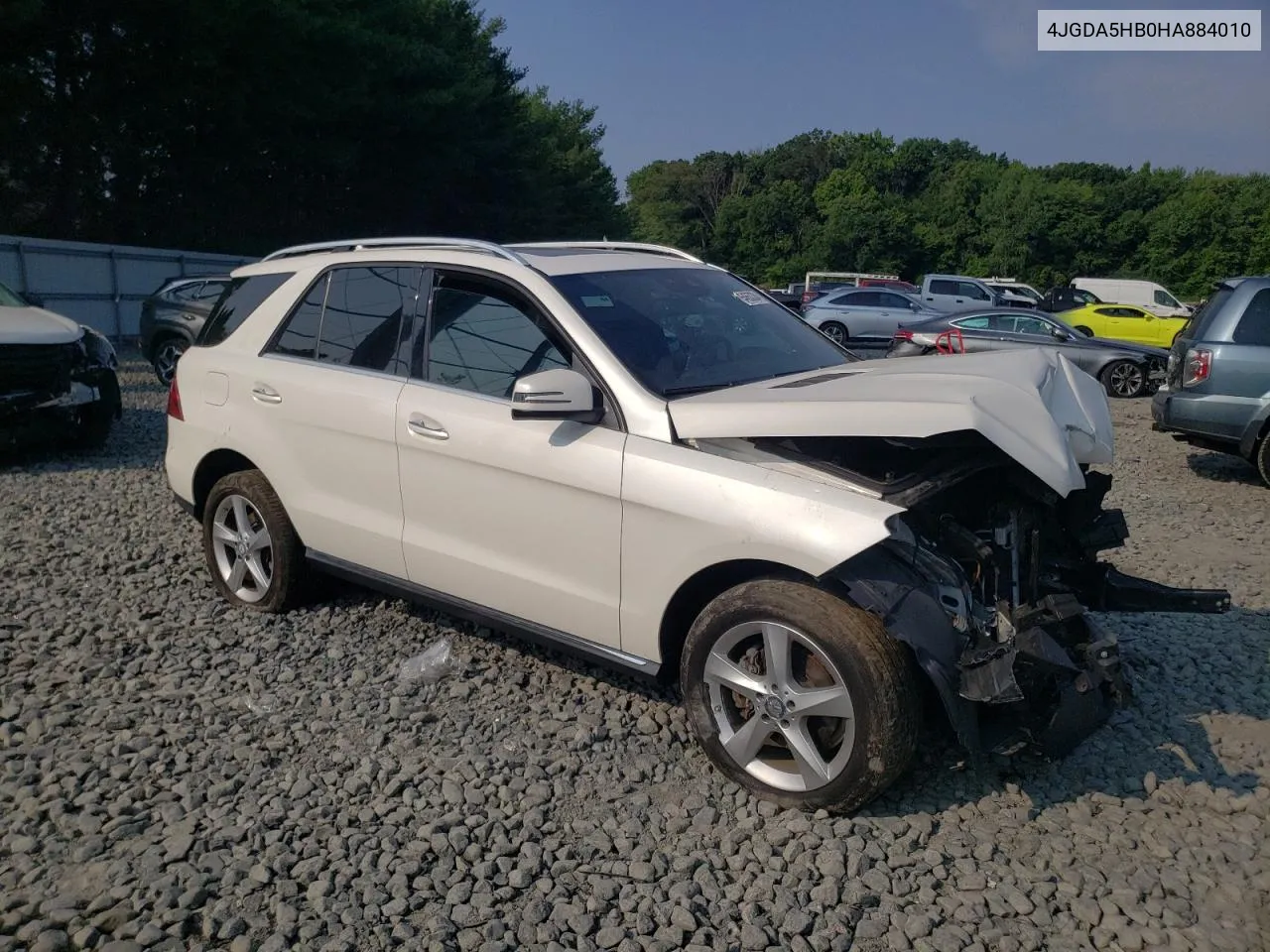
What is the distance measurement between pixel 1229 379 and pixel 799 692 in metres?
7.09

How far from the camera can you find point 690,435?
3535mm

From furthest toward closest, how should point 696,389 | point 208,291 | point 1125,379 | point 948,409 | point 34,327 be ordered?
point 1125,379, point 208,291, point 34,327, point 696,389, point 948,409

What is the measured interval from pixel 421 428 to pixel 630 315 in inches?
38.3

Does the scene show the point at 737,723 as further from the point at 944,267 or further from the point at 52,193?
the point at 944,267

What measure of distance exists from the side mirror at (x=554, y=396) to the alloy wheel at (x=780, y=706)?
37.3 inches

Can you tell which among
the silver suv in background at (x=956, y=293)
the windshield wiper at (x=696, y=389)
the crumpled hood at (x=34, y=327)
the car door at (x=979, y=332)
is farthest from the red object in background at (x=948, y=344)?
the silver suv in background at (x=956, y=293)

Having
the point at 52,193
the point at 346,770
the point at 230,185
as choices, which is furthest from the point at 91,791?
the point at 230,185

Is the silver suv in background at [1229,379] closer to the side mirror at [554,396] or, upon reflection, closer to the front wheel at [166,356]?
the side mirror at [554,396]

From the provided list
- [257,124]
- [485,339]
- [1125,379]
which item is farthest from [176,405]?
[257,124]

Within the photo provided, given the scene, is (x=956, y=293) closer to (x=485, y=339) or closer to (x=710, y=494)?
(x=485, y=339)

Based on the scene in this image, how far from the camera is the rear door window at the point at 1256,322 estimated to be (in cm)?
856

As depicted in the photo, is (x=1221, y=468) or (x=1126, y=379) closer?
(x=1221, y=468)

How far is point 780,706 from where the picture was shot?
3.36 meters

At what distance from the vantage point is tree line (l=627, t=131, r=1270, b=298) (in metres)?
68.7
